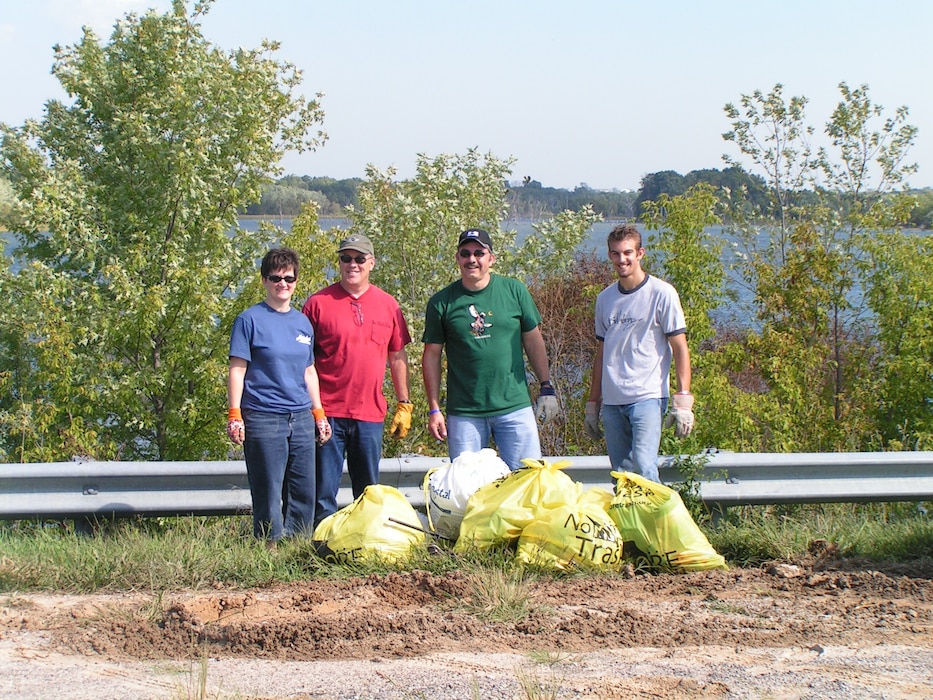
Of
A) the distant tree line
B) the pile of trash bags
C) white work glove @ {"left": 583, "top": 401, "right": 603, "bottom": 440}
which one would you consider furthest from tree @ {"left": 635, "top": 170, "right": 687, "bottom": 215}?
the pile of trash bags

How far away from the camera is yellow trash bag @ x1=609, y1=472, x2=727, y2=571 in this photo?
4.96 meters

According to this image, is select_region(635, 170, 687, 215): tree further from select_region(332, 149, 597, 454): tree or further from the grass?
the grass

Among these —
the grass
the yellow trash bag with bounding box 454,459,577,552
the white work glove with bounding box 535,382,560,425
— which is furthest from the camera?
the white work glove with bounding box 535,382,560,425

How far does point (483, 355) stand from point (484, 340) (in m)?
0.08

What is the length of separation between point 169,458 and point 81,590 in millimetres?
5124

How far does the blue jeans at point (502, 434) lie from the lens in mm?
5613

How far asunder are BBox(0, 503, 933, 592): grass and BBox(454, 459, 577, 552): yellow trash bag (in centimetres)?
9

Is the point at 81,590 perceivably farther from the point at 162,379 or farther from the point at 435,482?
the point at 162,379

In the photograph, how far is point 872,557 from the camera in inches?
205

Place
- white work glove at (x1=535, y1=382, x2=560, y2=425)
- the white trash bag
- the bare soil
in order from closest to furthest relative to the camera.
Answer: the bare soil, the white trash bag, white work glove at (x1=535, y1=382, x2=560, y2=425)

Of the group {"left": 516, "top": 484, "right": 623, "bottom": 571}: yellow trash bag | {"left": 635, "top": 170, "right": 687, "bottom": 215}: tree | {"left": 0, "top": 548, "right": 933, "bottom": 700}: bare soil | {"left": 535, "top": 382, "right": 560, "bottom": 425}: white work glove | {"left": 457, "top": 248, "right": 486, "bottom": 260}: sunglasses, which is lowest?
{"left": 0, "top": 548, "right": 933, "bottom": 700}: bare soil

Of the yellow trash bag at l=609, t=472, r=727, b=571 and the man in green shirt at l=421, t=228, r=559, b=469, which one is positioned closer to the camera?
the yellow trash bag at l=609, t=472, r=727, b=571

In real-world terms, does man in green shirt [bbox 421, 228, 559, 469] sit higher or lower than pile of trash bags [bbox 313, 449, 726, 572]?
higher

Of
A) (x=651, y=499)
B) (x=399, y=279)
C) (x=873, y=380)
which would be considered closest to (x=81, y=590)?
(x=651, y=499)
